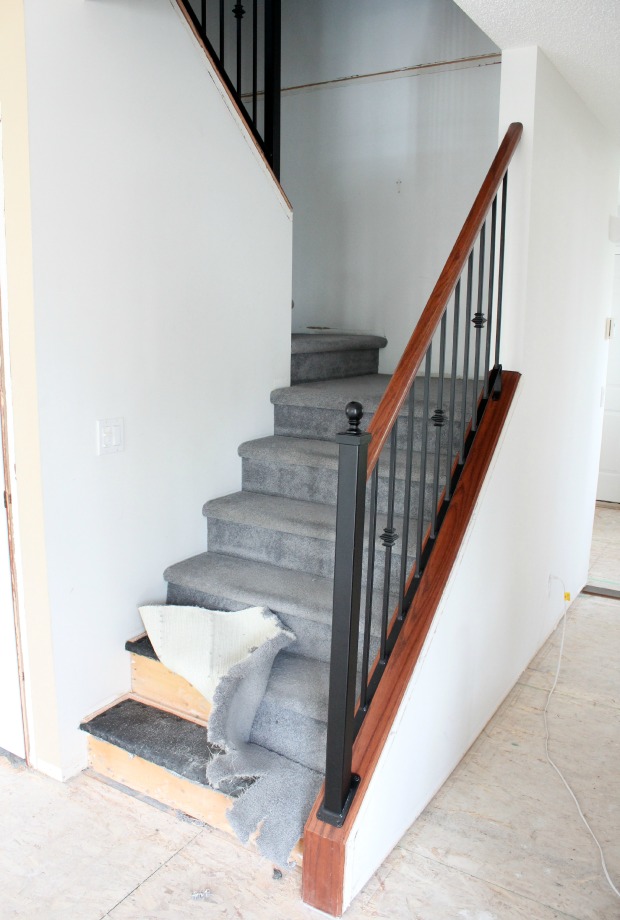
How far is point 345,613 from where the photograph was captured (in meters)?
1.71

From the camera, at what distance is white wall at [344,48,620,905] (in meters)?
2.10

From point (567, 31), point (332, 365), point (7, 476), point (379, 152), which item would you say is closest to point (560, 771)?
point (7, 476)

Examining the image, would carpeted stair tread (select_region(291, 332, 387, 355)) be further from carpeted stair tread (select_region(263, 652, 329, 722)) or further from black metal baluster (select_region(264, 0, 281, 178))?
carpeted stair tread (select_region(263, 652, 329, 722))

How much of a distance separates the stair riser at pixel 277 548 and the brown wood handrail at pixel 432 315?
28.9 inches

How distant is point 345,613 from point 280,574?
941mm

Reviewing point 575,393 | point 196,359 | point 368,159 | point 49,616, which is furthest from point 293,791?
point 368,159

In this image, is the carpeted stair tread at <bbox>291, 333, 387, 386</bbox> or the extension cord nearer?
the extension cord

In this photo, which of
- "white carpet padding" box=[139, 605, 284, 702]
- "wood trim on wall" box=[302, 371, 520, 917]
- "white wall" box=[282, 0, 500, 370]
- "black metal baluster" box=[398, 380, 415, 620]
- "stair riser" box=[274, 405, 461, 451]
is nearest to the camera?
"wood trim on wall" box=[302, 371, 520, 917]

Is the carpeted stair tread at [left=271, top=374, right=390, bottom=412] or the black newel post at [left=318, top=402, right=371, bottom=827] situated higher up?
the carpeted stair tread at [left=271, top=374, right=390, bottom=412]

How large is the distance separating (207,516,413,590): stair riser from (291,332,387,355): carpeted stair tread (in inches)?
40.8

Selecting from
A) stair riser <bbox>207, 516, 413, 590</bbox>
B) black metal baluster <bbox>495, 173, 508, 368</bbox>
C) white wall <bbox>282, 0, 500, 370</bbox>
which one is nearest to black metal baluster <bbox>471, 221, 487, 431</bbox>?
black metal baluster <bbox>495, 173, 508, 368</bbox>

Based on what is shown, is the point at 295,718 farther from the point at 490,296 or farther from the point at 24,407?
the point at 490,296

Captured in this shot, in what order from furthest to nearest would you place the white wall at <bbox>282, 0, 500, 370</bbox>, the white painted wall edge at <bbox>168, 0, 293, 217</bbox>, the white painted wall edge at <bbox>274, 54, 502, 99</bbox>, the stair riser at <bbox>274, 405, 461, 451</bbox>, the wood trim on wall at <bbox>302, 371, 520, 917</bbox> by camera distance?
1. the white wall at <bbox>282, 0, 500, 370</bbox>
2. the white painted wall edge at <bbox>274, 54, 502, 99</bbox>
3. the stair riser at <bbox>274, 405, 461, 451</bbox>
4. the white painted wall edge at <bbox>168, 0, 293, 217</bbox>
5. the wood trim on wall at <bbox>302, 371, 520, 917</bbox>

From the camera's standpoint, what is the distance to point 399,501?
8.68 feet
